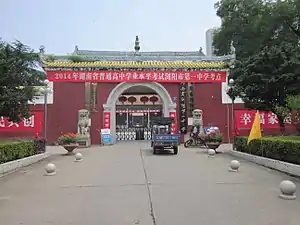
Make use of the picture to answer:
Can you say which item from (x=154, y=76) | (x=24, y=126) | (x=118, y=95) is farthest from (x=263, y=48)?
(x=24, y=126)

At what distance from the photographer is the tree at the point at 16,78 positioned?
462 inches

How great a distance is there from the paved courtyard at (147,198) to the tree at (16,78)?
302 centimetres

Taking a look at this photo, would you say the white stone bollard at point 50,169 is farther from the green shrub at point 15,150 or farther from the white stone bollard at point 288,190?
the white stone bollard at point 288,190

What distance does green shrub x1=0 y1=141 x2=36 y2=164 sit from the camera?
10.6m

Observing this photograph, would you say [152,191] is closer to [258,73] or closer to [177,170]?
[177,170]

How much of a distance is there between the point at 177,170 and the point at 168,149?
670cm

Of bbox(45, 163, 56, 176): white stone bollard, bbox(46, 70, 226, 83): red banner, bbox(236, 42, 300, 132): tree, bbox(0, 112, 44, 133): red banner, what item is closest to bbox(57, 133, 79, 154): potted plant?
bbox(0, 112, 44, 133): red banner

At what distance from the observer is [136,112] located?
30016 millimetres

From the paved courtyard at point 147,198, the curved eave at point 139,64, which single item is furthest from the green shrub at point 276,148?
the curved eave at point 139,64

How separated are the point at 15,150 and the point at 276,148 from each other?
8001mm

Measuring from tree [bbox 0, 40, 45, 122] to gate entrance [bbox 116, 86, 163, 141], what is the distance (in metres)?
12.3

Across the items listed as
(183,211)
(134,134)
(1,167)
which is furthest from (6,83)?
(134,134)

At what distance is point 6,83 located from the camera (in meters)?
11.9

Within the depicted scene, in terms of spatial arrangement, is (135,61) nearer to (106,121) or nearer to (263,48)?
(106,121)
